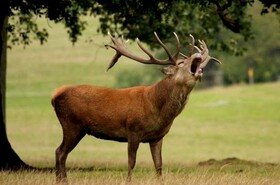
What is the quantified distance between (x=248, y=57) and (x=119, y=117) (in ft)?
226

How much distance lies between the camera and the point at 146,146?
142 feet

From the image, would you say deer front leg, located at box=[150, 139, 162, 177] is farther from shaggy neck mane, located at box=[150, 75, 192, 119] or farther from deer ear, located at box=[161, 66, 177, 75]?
deer ear, located at box=[161, 66, 177, 75]

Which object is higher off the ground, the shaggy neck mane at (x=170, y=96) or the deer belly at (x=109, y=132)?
the shaggy neck mane at (x=170, y=96)

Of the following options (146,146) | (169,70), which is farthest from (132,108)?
(146,146)

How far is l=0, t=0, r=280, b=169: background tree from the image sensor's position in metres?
17.7

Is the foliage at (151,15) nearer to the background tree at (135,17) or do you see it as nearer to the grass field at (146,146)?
the background tree at (135,17)

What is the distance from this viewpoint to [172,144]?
142ft

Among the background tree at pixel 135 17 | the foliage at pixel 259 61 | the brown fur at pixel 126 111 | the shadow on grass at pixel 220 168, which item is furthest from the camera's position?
the foliage at pixel 259 61

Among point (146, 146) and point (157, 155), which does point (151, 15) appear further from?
point (146, 146)

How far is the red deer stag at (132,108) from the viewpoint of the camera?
520 inches

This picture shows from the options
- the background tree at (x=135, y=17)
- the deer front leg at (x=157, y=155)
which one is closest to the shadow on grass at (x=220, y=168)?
the background tree at (x=135, y=17)

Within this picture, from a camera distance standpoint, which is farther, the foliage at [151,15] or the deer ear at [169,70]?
the foliage at [151,15]

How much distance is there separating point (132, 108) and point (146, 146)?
98.1ft

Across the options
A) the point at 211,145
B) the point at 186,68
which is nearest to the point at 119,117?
the point at 186,68
